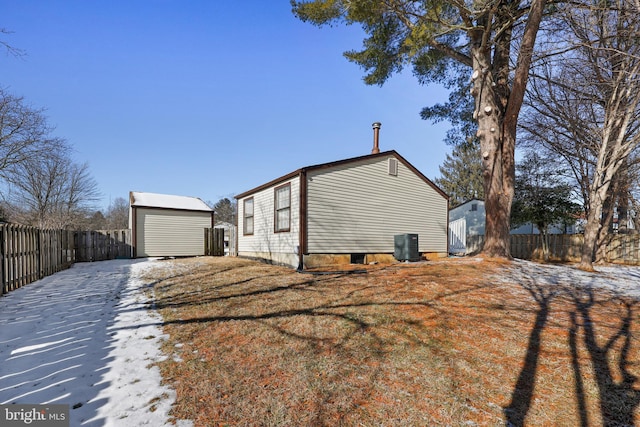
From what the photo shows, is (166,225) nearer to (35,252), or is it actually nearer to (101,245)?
(101,245)

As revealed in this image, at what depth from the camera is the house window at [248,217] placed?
14223mm

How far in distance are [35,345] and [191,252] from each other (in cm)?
1463

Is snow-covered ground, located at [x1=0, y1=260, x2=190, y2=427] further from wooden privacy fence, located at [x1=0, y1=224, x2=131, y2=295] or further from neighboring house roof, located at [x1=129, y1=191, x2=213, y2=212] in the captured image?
neighboring house roof, located at [x1=129, y1=191, x2=213, y2=212]

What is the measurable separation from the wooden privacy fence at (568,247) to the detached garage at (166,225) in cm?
1689

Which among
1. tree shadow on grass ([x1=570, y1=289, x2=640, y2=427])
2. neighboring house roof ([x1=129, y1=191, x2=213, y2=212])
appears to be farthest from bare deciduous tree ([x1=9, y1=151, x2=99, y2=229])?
tree shadow on grass ([x1=570, y1=289, x2=640, y2=427])

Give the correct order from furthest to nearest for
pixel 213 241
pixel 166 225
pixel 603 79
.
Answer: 1. pixel 213 241
2. pixel 166 225
3. pixel 603 79

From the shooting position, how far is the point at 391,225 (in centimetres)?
1188

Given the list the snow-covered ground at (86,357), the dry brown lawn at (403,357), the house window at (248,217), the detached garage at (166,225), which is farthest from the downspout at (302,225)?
the detached garage at (166,225)

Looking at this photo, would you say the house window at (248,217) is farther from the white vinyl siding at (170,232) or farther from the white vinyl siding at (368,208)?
the white vinyl siding at (368,208)

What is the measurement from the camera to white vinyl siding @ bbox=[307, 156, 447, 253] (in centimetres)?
1016

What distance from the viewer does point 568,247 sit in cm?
1555

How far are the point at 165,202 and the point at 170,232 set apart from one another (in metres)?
2.09

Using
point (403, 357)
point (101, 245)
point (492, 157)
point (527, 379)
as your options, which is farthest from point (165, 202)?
point (527, 379)

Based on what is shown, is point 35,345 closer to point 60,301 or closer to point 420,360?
point 60,301
